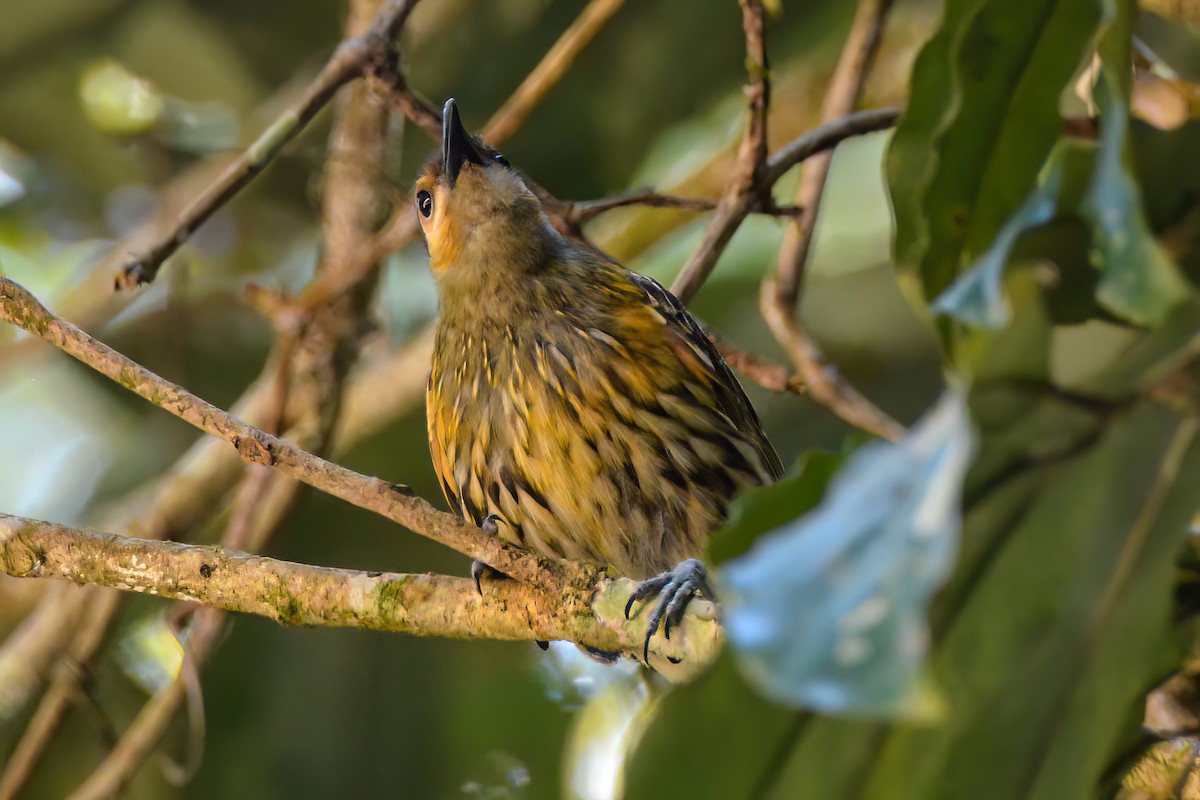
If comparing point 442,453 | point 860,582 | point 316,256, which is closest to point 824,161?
point 442,453

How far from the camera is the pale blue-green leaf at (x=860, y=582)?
2.45ft

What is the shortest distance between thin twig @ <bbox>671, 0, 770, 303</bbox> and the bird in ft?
0.39

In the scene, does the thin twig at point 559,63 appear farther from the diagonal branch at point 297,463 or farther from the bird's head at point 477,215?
the diagonal branch at point 297,463

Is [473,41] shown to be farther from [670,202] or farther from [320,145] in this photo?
[670,202]

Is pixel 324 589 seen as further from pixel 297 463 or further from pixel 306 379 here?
pixel 306 379

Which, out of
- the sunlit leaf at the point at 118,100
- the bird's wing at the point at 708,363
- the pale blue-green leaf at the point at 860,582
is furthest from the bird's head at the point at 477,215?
the pale blue-green leaf at the point at 860,582

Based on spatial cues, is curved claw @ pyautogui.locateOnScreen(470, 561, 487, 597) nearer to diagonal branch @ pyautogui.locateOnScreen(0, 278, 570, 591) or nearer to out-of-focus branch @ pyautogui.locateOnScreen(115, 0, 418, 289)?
diagonal branch @ pyautogui.locateOnScreen(0, 278, 570, 591)

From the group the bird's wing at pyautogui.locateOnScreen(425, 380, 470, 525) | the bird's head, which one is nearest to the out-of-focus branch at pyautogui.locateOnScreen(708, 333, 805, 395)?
the bird's head

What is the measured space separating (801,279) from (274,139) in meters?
1.09

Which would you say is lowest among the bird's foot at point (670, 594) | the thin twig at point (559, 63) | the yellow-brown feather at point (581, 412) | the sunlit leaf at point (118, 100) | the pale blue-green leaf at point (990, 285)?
the pale blue-green leaf at point (990, 285)

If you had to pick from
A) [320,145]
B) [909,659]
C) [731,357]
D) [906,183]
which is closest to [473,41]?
[320,145]

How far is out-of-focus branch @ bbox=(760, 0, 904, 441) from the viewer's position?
2.60 meters

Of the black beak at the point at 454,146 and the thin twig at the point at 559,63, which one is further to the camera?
the thin twig at the point at 559,63

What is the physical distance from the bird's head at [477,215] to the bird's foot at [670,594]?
89 centimetres
